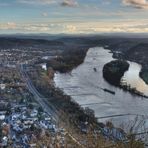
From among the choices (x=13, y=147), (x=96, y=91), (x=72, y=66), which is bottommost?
(x=72, y=66)

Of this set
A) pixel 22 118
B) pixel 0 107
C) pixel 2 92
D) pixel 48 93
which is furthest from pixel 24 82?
pixel 22 118

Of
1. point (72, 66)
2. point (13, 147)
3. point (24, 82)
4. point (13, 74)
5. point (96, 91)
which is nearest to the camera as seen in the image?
point (13, 147)

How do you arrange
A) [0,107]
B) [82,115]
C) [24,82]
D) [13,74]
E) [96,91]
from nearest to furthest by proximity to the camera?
[82,115] < [0,107] < [96,91] < [24,82] < [13,74]

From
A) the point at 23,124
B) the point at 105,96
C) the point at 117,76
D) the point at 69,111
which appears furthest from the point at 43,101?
the point at 117,76

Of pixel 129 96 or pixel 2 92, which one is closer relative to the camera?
pixel 129 96

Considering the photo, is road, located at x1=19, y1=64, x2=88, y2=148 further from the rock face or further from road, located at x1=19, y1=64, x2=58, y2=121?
the rock face

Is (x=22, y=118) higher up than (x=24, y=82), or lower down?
higher up

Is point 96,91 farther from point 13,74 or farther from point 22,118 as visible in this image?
point 13,74
